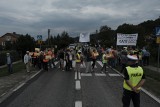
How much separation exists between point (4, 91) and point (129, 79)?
8565 mm

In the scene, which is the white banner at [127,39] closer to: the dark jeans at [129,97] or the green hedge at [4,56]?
the green hedge at [4,56]

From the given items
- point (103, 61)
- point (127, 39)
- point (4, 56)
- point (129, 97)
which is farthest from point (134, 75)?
point (4, 56)

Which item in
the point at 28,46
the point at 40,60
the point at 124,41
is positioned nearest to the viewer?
the point at 40,60

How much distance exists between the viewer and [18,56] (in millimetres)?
47594

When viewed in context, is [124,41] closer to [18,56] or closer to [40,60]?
[40,60]

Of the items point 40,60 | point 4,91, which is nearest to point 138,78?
point 4,91

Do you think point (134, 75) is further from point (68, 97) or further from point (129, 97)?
point (68, 97)

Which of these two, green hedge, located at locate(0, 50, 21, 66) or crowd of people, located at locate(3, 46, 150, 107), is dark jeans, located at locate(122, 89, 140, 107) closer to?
crowd of people, located at locate(3, 46, 150, 107)

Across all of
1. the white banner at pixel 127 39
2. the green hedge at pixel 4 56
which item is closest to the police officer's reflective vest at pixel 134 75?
the white banner at pixel 127 39

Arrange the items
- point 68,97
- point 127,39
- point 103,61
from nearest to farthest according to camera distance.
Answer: point 68,97, point 103,61, point 127,39

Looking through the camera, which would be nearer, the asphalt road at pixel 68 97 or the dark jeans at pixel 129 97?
the dark jeans at pixel 129 97

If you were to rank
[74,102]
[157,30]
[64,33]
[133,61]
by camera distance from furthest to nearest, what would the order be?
[64,33] < [157,30] < [74,102] < [133,61]

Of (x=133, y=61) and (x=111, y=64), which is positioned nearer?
(x=133, y=61)

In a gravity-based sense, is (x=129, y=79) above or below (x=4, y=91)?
above
